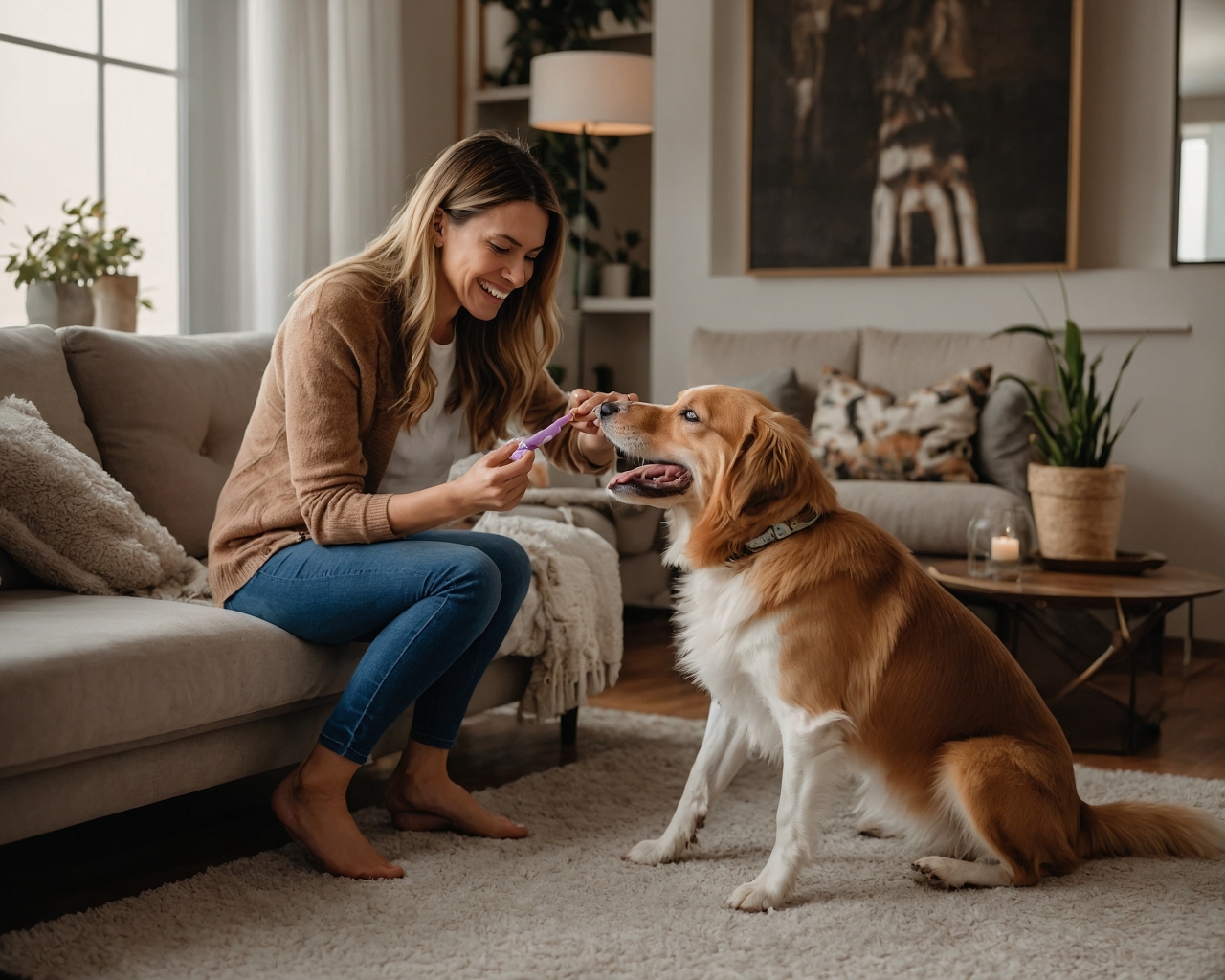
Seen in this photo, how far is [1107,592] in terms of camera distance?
2615mm

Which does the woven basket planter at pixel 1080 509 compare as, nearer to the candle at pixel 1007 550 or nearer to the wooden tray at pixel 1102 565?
the wooden tray at pixel 1102 565

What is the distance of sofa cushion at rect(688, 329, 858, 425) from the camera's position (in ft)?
14.0

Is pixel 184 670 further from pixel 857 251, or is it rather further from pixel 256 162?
pixel 857 251

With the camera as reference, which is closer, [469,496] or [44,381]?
[469,496]

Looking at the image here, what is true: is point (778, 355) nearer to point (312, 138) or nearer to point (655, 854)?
point (312, 138)

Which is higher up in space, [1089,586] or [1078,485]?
[1078,485]

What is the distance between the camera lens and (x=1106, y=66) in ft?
13.7

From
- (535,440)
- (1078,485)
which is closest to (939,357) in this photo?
(1078,485)

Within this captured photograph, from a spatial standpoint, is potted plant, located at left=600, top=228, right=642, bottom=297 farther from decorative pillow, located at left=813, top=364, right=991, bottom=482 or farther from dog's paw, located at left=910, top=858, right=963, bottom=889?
dog's paw, located at left=910, top=858, right=963, bottom=889

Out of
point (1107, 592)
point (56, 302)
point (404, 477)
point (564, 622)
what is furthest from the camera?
point (56, 302)

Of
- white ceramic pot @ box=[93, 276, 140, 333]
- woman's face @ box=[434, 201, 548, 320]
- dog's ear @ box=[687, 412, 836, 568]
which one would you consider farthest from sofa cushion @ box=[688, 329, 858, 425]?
dog's ear @ box=[687, 412, 836, 568]

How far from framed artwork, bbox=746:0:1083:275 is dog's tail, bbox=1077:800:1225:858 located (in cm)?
272

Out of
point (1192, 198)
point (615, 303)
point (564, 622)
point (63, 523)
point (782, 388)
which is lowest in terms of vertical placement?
point (564, 622)

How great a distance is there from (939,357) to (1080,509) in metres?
1.30
